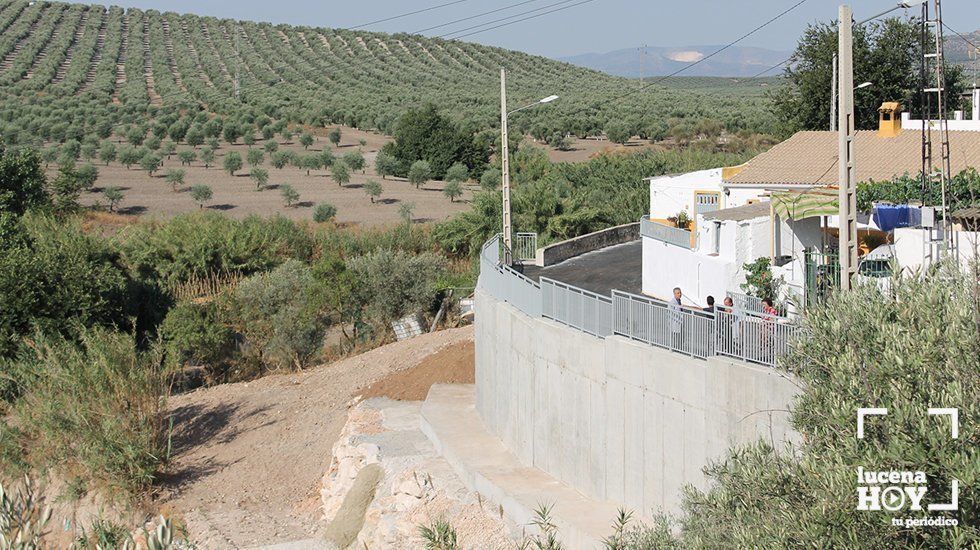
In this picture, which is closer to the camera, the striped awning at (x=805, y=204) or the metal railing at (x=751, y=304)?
the metal railing at (x=751, y=304)

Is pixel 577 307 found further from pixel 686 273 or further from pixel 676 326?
pixel 686 273

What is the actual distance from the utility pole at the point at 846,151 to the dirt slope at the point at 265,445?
11.0 meters

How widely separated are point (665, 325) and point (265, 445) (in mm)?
10907

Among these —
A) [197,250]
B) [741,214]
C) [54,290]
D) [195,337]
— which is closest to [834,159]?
[741,214]

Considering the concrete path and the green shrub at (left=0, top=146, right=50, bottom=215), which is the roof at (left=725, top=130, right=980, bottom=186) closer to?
the concrete path

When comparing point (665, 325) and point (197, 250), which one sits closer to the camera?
point (665, 325)

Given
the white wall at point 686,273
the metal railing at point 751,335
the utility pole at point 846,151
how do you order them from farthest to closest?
1. the white wall at point 686,273
2. the metal railing at point 751,335
3. the utility pole at point 846,151

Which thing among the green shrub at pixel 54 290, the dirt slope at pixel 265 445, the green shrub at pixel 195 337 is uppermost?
the green shrub at pixel 54 290

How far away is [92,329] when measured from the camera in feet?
85.2

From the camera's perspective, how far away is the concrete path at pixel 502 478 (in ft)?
46.9

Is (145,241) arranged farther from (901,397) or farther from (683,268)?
(901,397)

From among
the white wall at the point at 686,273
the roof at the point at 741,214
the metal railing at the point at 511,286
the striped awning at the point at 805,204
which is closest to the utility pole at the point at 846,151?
the metal railing at the point at 511,286

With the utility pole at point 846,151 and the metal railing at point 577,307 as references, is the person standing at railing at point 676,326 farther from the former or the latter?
the utility pole at point 846,151

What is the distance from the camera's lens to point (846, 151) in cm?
1103
